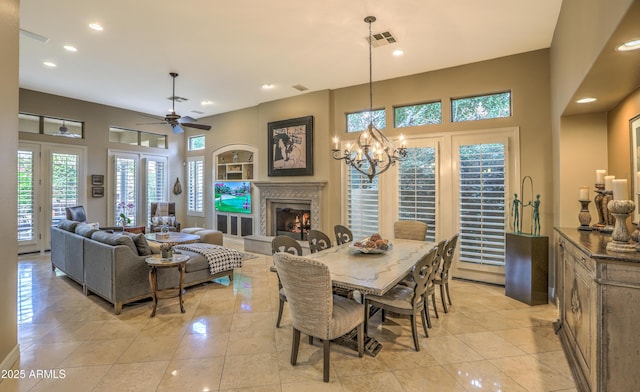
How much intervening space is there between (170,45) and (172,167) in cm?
535

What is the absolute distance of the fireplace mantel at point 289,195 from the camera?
20.6ft

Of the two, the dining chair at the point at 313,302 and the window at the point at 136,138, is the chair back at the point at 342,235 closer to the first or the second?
the dining chair at the point at 313,302

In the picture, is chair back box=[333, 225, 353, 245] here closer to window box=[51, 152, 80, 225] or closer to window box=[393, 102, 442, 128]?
window box=[393, 102, 442, 128]

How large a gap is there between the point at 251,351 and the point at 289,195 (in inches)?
164

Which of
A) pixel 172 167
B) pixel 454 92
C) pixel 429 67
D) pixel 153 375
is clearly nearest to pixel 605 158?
pixel 454 92

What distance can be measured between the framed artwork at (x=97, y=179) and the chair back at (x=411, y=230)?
719cm

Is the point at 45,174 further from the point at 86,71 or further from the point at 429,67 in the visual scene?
the point at 429,67

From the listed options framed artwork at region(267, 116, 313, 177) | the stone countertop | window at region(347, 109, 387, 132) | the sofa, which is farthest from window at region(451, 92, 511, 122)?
the sofa

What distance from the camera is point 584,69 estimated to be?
241 cm

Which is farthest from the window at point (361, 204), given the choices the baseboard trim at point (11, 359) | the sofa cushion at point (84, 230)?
the baseboard trim at point (11, 359)

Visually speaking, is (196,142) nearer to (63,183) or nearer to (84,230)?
(63,183)

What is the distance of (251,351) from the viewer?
9.18 ft

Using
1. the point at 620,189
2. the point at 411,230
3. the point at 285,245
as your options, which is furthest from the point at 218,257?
the point at 620,189

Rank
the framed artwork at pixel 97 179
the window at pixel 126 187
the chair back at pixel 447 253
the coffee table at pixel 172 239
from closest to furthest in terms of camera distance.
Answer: the chair back at pixel 447 253 < the coffee table at pixel 172 239 < the framed artwork at pixel 97 179 < the window at pixel 126 187
